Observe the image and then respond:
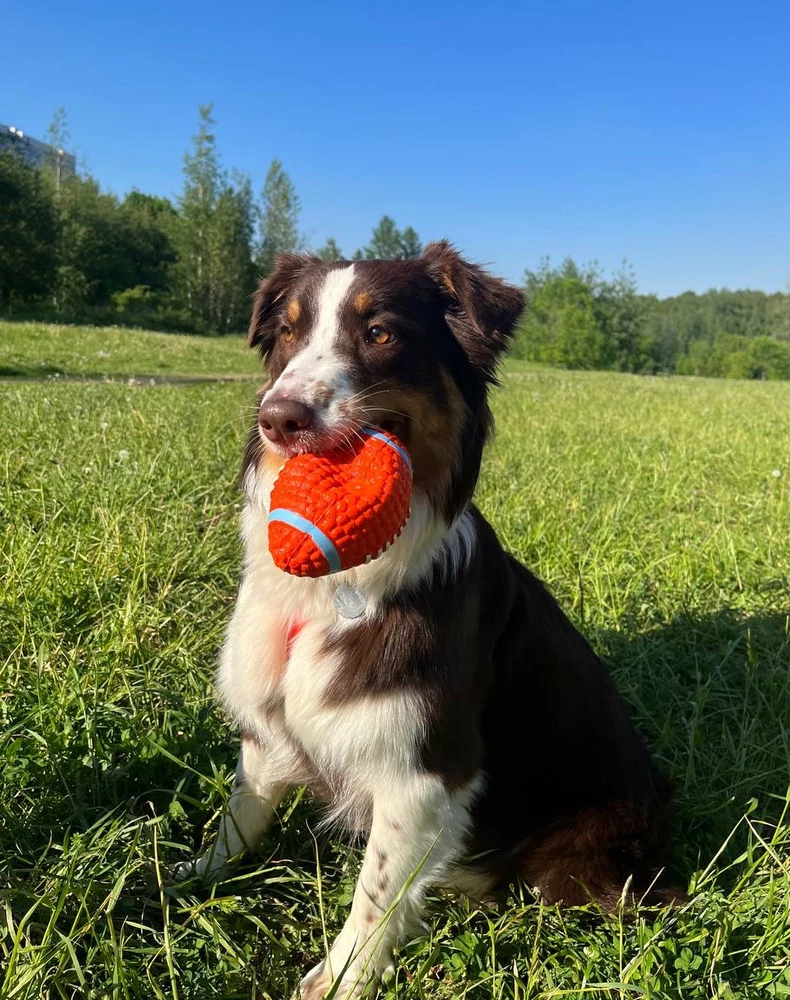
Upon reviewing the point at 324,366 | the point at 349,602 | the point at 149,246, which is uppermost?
the point at 149,246

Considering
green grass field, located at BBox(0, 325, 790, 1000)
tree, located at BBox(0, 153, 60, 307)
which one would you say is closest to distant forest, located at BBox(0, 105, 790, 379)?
tree, located at BBox(0, 153, 60, 307)

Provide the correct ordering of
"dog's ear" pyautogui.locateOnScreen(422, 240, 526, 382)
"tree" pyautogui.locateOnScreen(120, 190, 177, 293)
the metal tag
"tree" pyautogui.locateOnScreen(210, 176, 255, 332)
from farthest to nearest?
1. "tree" pyautogui.locateOnScreen(120, 190, 177, 293)
2. "tree" pyautogui.locateOnScreen(210, 176, 255, 332)
3. "dog's ear" pyautogui.locateOnScreen(422, 240, 526, 382)
4. the metal tag

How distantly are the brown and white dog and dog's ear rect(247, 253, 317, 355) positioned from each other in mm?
253

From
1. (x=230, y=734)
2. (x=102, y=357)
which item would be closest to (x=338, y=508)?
(x=230, y=734)

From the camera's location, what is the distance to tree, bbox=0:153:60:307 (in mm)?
36312

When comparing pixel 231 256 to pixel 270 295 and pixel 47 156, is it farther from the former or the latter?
pixel 270 295

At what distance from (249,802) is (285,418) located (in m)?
1.44

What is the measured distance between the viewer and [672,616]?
410 cm

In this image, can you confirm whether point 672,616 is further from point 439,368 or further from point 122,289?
point 122,289

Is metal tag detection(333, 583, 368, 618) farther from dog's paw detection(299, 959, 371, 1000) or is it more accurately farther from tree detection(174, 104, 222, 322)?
tree detection(174, 104, 222, 322)

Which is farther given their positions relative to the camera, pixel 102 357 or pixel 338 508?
pixel 102 357

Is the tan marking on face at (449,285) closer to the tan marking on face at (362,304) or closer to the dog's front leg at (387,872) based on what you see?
the tan marking on face at (362,304)

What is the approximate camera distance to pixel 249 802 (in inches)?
94.0

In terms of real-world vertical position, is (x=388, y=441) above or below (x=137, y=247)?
below
